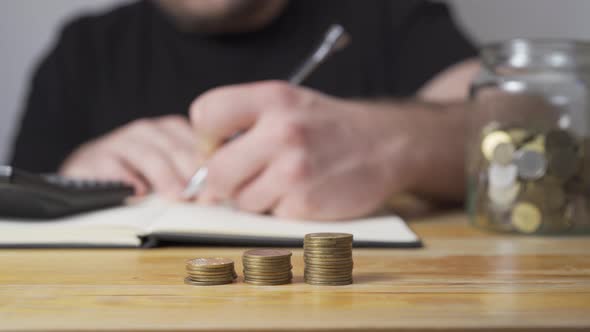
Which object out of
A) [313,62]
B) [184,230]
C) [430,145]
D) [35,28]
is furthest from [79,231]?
[35,28]

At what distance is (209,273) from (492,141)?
45cm

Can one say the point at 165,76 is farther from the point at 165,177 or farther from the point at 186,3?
the point at 165,177

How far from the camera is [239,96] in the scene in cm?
83

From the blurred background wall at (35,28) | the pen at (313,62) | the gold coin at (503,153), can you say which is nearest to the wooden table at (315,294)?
the gold coin at (503,153)

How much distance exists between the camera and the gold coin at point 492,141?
31.1 inches

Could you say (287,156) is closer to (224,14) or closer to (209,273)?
(209,273)

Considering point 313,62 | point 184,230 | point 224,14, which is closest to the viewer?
point 184,230

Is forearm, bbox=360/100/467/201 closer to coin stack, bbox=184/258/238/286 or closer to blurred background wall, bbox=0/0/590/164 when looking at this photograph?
coin stack, bbox=184/258/238/286

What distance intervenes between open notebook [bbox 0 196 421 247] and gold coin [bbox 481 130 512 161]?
0.14 meters

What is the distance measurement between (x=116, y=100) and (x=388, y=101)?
3.37 feet

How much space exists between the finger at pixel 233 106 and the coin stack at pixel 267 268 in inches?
13.5

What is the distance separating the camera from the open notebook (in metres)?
0.69

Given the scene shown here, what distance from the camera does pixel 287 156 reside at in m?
0.84

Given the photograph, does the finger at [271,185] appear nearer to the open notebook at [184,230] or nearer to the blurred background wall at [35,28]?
the open notebook at [184,230]
